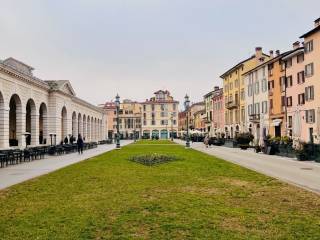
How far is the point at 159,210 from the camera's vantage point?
1057 centimetres

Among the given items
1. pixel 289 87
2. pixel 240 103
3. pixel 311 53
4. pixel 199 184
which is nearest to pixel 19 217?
pixel 199 184

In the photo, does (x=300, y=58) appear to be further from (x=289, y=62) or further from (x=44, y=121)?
(x=44, y=121)

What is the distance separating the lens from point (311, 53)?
4391 cm

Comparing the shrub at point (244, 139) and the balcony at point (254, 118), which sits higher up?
the balcony at point (254, 118)

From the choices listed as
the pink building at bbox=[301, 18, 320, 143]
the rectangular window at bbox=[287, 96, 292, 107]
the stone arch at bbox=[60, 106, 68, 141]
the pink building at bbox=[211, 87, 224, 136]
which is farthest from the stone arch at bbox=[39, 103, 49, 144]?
the pink building at bbox=[211, 87, 224, 136]

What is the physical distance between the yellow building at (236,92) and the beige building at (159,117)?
6170 cm

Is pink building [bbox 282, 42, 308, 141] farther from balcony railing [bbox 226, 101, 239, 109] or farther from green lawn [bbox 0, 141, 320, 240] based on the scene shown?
green lawn [bbox 0, 141, 320, 240]

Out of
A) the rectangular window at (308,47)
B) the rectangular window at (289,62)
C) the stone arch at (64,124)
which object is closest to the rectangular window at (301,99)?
the rectangular window at (289,62)

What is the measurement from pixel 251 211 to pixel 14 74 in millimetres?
32932

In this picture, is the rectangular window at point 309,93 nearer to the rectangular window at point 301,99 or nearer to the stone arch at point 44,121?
A: the rectangular window at point 301,99

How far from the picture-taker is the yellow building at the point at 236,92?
7244cm

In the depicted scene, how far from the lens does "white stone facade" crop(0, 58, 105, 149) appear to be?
1463 inches

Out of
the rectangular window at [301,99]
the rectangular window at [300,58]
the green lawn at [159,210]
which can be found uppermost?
the rectangular window at [300,58]

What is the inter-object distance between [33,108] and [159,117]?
105066 millimetres
